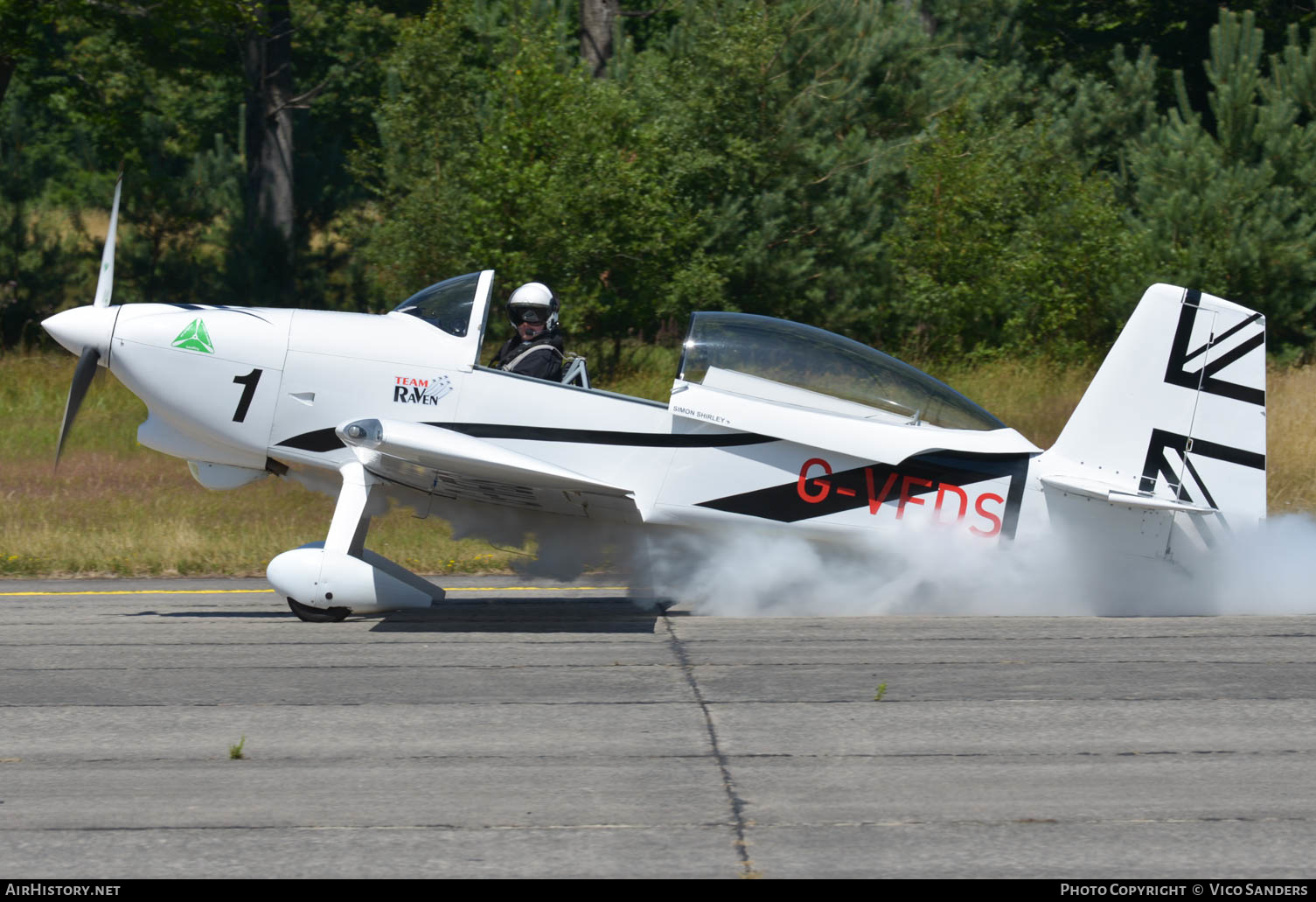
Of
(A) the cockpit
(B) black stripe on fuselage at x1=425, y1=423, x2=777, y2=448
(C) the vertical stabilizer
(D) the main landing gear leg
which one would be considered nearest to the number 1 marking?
(D) the main landing gear leg

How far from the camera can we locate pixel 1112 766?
200 inches

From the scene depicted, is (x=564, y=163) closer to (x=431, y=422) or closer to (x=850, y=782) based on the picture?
(x=431, y=422)

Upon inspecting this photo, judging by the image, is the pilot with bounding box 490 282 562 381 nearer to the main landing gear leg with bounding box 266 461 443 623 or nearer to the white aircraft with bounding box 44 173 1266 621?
the white aircraft with bounding box 44 173 1266 621

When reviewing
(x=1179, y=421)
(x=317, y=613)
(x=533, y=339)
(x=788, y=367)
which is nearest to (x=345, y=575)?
(x=317, y=613)

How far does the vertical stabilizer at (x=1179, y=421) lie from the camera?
25.3 feet

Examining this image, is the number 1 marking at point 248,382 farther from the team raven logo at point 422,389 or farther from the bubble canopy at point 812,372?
the bubble canopy at point 812,372

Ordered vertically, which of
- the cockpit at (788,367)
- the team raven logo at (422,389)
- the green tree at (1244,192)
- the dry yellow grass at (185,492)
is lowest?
the dry yellow grass at (185,492)

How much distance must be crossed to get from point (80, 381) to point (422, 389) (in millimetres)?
2091

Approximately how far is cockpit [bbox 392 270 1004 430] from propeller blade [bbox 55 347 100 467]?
1.92m

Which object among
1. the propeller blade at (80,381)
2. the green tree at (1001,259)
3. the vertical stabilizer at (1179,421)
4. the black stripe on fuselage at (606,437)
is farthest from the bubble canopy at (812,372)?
the green tree at (1001,259)

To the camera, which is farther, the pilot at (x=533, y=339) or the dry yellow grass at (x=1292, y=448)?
the dry yellow grass at (x=1292, y=448)

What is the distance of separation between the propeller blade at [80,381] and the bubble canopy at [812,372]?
3.44m
